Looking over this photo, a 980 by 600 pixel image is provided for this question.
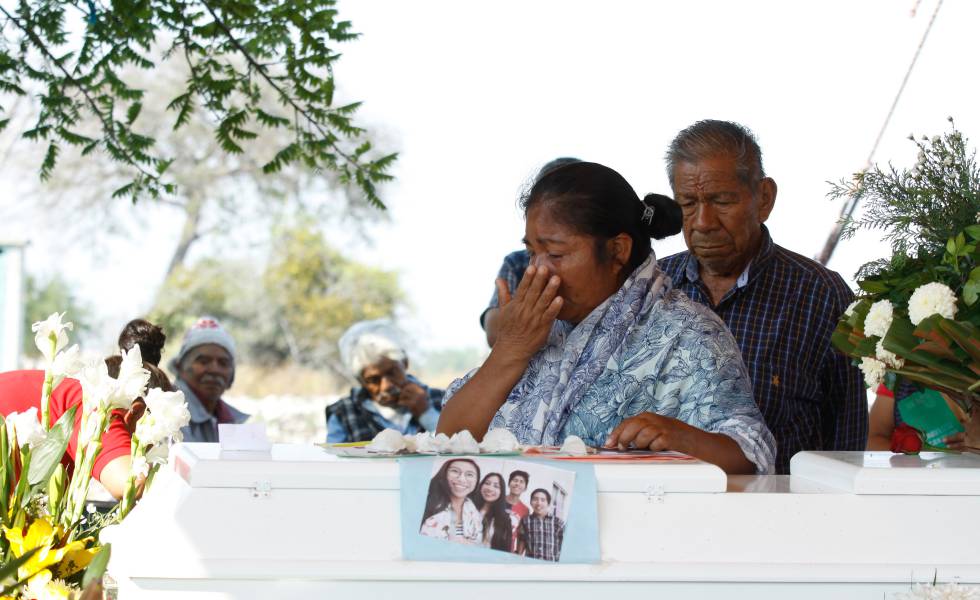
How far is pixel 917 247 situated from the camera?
228 cm

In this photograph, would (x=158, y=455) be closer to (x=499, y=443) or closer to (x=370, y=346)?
(x=499, y=443)

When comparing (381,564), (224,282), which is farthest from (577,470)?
(224,282)

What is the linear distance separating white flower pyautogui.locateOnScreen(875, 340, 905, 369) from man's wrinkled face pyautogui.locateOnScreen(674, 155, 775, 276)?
1.27m

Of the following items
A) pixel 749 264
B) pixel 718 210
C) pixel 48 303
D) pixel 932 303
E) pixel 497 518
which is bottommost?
pixel 497 518

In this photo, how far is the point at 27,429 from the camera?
6.43 ft

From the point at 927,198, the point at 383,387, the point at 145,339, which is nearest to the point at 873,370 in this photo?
the point at 927,198

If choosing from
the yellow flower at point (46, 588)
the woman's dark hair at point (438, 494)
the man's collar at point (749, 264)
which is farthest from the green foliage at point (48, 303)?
the woman's dark hair at point (438, 494)

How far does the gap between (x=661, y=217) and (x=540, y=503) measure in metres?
1.05

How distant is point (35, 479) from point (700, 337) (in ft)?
4.25

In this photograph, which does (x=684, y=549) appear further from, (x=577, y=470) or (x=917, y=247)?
(x=917, y=247)

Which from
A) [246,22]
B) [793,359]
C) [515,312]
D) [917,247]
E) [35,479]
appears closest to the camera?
[35,479]

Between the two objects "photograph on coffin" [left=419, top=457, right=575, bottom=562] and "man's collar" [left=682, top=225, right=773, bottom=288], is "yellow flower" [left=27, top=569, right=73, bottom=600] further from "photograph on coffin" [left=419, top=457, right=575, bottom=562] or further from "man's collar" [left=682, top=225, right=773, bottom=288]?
"man's collar" [left=682, top=225, right=773, bottom=288]

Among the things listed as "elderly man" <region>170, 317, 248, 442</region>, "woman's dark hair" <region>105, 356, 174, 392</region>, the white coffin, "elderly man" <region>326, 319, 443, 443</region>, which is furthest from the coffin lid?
"elderly man" <region>326, 319, 443, 443</region>

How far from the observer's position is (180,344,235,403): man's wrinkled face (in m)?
5.47
